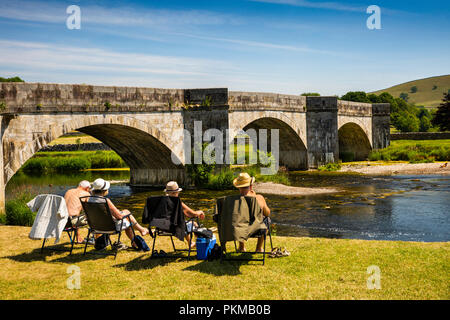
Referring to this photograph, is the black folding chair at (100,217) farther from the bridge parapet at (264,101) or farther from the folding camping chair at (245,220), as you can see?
the bridge parapet at (264,101)

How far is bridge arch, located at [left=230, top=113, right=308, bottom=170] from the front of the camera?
2770 cm

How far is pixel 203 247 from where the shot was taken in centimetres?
714

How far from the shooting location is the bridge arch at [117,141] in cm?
1374

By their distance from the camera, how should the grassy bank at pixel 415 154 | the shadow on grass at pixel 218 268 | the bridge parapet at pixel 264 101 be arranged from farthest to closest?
the grassy bank at pixel 415 154 → the bridge parapet at pixel 264 101 → the shadow on grass at pixel 218 268

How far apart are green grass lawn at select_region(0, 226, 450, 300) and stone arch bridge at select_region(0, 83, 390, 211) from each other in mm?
6490

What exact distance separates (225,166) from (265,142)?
34.2 feet

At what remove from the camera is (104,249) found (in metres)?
7.87

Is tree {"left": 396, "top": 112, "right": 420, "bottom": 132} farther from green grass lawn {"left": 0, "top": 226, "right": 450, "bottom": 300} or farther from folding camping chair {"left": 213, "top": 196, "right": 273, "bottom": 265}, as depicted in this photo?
folding camping chair {"left": 213, "top": 196, "right": 273, "bottom": 265}

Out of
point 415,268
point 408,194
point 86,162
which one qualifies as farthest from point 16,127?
point 86,162

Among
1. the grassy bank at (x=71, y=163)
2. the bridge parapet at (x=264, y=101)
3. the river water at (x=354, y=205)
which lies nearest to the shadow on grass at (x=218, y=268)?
the river water at (x=354, y=205)

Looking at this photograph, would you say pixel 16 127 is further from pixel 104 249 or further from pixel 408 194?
pixel 408 194

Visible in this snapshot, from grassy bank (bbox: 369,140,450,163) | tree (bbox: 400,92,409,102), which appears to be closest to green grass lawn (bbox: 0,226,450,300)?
grassy bank (bbox: 369,140,450,163)

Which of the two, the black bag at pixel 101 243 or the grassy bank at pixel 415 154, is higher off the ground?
A: the grassy bank at pixel 415 154

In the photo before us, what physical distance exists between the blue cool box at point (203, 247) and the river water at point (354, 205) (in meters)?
4.65
